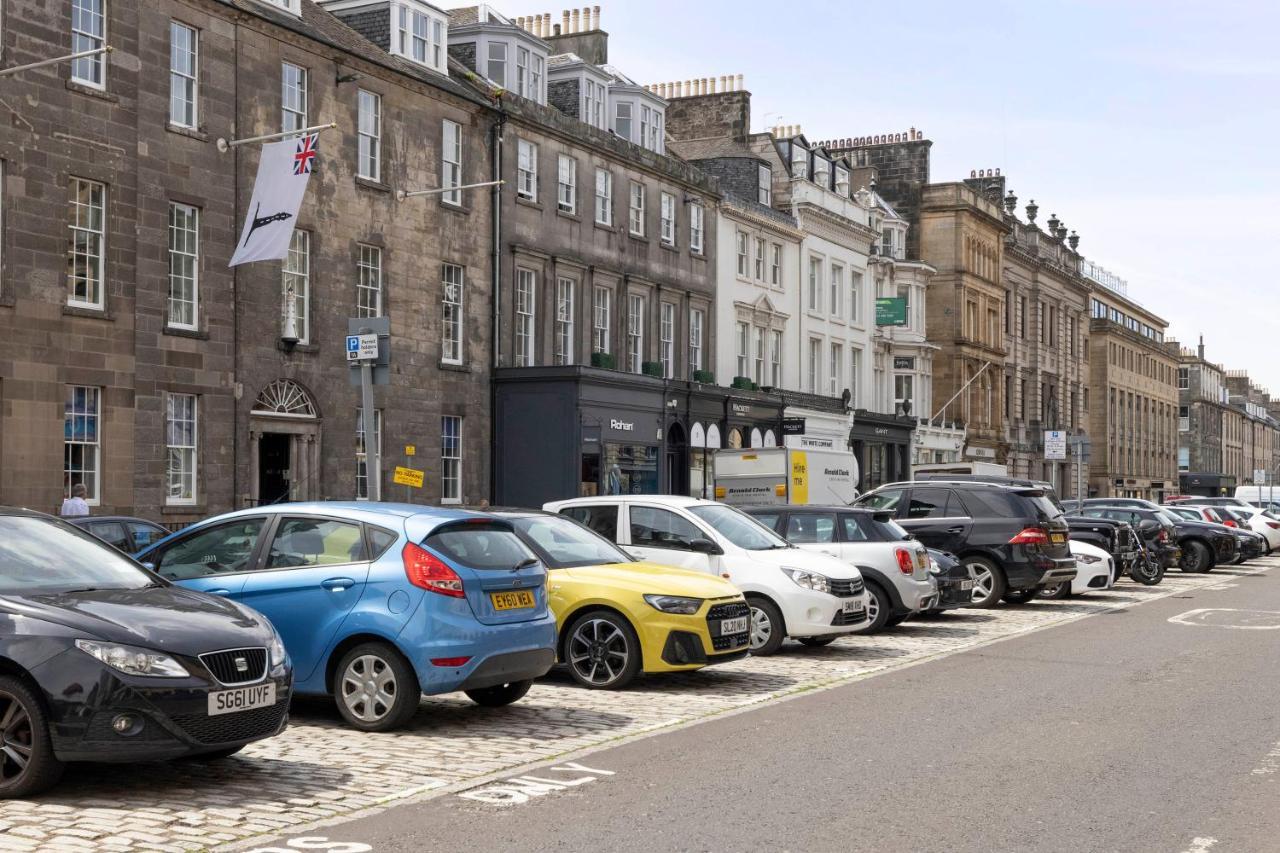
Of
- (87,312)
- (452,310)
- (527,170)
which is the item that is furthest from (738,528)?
(527,170)

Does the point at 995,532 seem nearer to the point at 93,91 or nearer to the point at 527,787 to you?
the point at 527,787

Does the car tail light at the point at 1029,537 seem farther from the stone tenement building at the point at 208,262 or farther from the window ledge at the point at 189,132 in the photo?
the window ledge at the point at 189,132

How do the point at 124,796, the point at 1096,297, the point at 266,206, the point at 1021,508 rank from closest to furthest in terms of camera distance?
the point at 124,796 → the point at 1021,508 → the point at 266,206 → the point at 1096,297

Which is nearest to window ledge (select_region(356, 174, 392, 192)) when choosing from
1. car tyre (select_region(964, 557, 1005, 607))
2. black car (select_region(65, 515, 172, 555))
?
black car (select_region(65, 515, 172, 555))

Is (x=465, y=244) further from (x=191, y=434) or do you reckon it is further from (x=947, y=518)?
(x=947, y=518)

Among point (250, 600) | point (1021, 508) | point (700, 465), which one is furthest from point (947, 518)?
point (700, 465)

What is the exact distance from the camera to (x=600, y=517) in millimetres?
16203

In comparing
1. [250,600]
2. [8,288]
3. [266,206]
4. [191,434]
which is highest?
[266,206]

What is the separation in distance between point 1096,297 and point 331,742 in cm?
8882

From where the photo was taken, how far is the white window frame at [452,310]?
3284cm

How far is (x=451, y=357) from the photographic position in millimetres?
33344

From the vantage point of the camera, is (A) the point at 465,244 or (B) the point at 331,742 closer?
(B) the point at 331,742

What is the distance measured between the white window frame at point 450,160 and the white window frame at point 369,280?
2.73 metres

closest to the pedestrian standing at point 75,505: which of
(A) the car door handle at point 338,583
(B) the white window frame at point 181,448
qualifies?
(B) the white window frame at point 181,448
